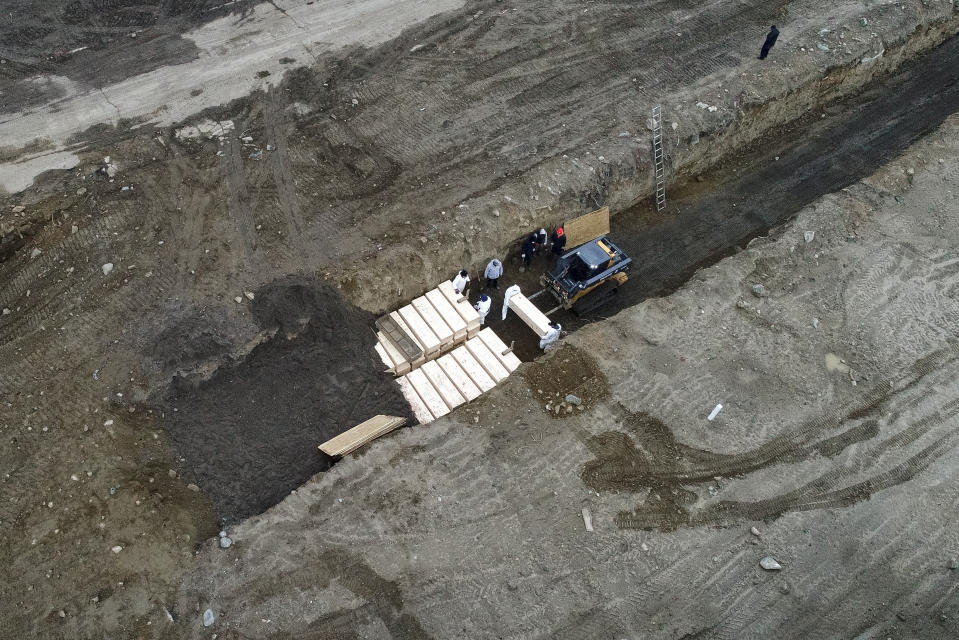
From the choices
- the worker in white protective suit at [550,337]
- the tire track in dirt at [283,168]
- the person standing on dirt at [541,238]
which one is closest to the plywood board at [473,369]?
the worker in white protective suit at [550,337]

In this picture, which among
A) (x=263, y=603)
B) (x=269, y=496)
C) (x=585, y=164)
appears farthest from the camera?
(x=585, y=164)

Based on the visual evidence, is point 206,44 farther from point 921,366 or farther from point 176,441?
point 921,366

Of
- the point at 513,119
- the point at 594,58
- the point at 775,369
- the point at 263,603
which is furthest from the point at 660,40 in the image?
the point at 263,603

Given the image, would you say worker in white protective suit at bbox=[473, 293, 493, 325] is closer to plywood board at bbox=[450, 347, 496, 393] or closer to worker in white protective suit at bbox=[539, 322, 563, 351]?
plywood board at bbox=[450, 347, 496, 393]

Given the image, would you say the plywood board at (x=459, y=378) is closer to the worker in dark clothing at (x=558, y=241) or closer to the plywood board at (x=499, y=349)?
the plywood board at (x=499, y=349)

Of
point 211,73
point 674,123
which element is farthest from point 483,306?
point 211,73

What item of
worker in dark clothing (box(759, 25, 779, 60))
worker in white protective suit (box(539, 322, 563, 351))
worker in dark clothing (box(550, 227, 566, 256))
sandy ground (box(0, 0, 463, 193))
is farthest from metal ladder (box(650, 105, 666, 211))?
sandy ground (box(0, 0, 463, 193))
